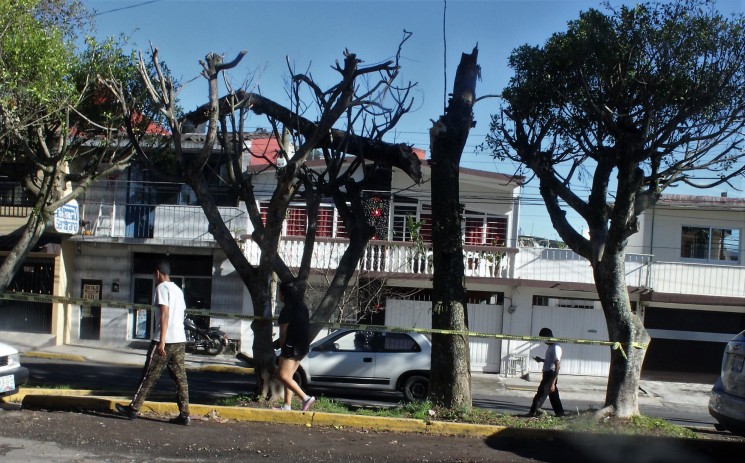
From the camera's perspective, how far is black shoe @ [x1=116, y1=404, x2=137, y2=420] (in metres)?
7.49

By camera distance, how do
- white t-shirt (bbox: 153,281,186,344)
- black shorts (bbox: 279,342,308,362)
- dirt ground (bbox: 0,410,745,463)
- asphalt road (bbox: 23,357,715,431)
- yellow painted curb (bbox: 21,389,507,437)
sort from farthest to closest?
asphalt road (bbox: 23,357,715,431) → black shorts (bbox: 279,342,308,362) → yellow painted curb (bbox: 21,389,507,437) → white t-shirt (bbox: 153,281,186,344) → dirt ground (bbox: 0,410,745,463)

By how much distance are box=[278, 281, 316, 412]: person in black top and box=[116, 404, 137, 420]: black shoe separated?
1606 millimetres

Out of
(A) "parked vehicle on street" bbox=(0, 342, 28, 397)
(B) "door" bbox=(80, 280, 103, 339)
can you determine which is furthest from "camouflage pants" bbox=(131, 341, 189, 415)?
(B) "door" bbox=(80, 280, 103, 339)

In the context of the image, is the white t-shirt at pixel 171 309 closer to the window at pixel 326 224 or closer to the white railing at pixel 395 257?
the white railing at pixel 395 257

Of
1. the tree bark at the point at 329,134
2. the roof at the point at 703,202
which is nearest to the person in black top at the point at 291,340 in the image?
the tree bark at the point at 329,134

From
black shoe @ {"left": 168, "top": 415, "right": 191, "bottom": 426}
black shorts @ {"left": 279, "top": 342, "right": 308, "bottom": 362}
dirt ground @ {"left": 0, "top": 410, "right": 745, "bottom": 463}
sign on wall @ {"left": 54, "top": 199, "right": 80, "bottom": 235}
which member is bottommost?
dirt ground @ {"left": 0, "top": 410, "right": 745, "bottom": 463}

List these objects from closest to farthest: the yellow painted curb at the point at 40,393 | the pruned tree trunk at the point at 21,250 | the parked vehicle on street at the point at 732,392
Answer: the parked vehicle on street at the point at 732,392, the yellow painted curb at the point at 40,393, the pruned tree trunk at the point at 21,250

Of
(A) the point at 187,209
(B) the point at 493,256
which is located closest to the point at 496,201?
→ (B) the point at 493,256

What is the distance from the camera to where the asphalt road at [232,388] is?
1400cm

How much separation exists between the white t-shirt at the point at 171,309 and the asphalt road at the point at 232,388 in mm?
5856

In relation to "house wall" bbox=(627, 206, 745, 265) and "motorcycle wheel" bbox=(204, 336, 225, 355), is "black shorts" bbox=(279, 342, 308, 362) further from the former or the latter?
"house wall" bbox=(627, 206, 745, 265)

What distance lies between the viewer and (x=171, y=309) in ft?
24.5

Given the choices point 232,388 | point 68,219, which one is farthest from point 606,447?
point 68,219

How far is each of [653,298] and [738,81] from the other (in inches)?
447
